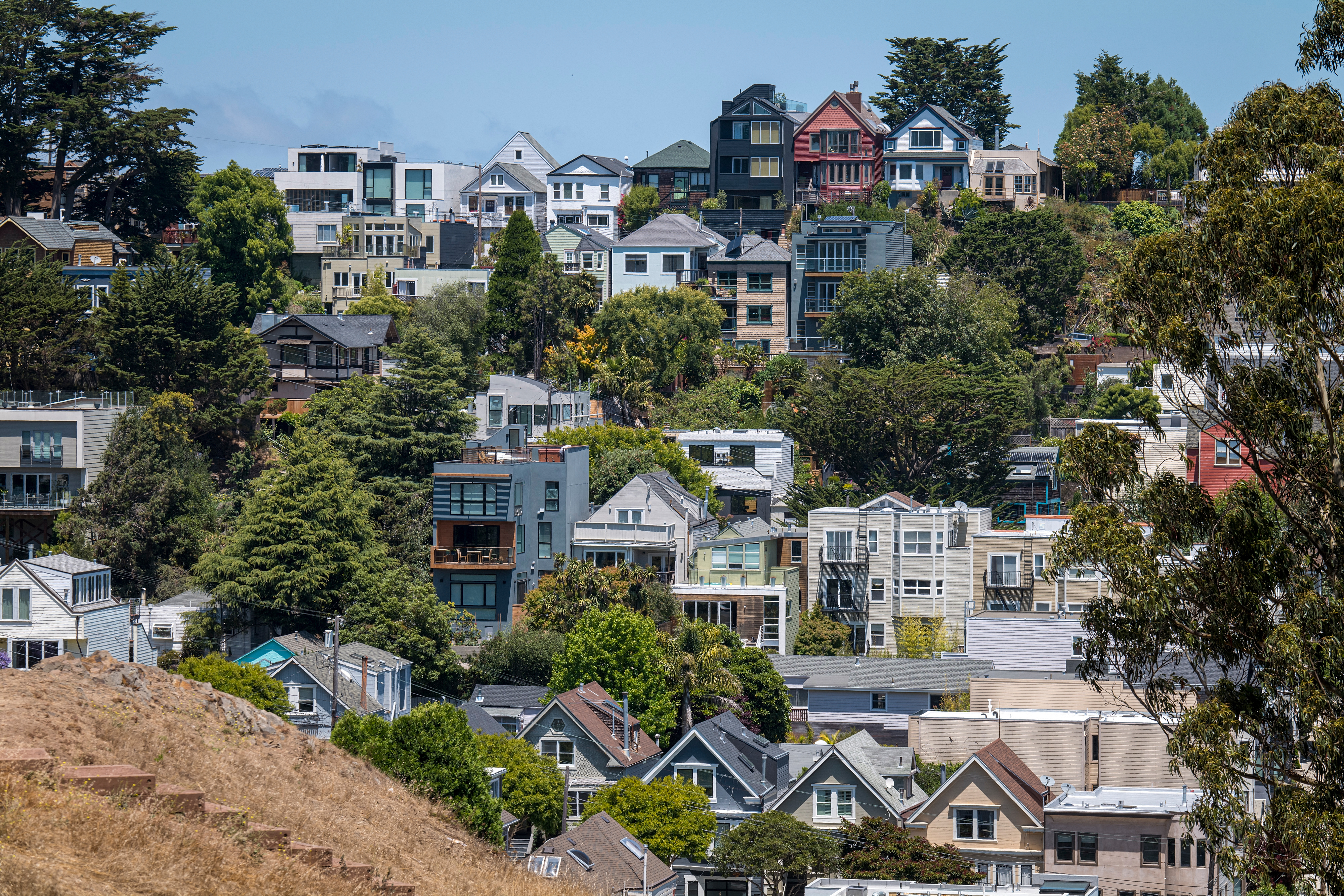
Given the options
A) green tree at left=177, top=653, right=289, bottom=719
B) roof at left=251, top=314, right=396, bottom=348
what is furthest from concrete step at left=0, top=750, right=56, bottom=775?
roof at left=251, top=314, right=396, bottom=348

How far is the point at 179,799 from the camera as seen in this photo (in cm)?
2314

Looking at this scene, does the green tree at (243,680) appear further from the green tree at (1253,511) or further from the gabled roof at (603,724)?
the green tree at (1253,511)

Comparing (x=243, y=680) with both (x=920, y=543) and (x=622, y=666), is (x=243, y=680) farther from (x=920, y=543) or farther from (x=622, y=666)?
(x=920, y=543)

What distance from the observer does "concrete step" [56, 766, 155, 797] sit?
73.5ft

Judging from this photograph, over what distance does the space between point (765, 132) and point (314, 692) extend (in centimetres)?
7291

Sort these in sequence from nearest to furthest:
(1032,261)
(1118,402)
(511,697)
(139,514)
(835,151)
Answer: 1. (511,697)
2. (139,514)
3. (1118,402)
4. (1032,261)
5. (835,151)

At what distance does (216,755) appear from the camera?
27.9 m

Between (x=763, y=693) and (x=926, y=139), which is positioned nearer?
(x=763, y=693)

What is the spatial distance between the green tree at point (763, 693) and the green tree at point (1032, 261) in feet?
148

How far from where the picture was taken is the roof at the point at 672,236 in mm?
114250

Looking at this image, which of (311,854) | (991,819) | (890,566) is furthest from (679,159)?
(311,854)

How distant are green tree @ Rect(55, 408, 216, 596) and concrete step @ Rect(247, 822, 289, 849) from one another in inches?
2227

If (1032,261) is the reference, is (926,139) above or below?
above

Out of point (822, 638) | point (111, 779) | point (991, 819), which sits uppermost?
point (111, 779)
